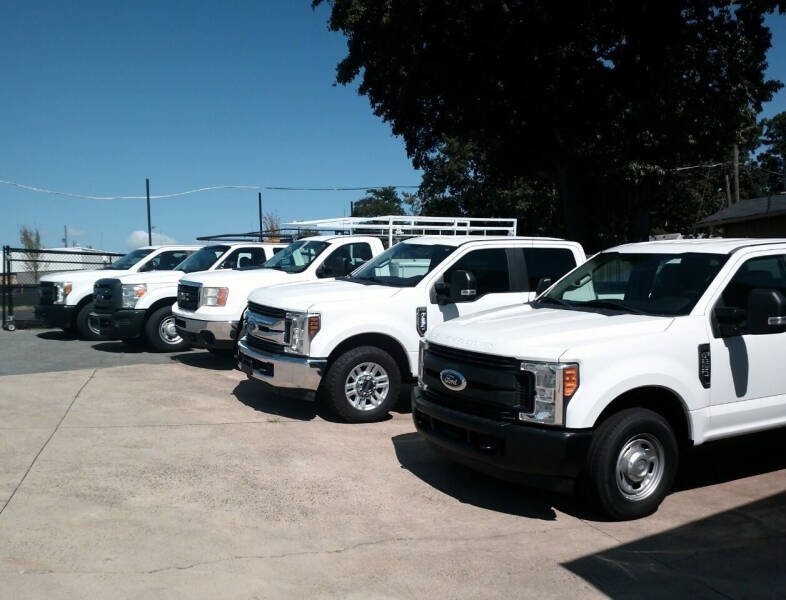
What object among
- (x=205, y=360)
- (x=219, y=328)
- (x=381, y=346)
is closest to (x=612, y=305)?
(x=381, y=346)

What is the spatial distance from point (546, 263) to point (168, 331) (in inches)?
282

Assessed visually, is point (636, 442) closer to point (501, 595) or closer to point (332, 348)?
point (501, 595)

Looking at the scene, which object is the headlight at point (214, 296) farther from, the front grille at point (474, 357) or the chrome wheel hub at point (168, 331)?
the front grille at point (474, 357)

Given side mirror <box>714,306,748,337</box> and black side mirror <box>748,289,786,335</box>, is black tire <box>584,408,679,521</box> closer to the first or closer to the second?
side mirror <box>714,306,748,337</box>

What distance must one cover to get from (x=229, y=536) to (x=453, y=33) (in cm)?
1915

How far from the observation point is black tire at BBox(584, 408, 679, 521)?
5156mm

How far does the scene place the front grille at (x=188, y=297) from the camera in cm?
1127

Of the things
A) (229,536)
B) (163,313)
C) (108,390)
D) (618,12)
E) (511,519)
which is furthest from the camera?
(618,12)

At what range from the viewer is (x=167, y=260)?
15.9m

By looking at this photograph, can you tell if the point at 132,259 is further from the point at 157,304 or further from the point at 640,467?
the point at 640,467

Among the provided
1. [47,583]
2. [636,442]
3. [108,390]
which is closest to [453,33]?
[108,390]

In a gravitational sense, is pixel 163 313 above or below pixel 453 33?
below

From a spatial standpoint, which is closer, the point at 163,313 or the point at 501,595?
the point at 501,595

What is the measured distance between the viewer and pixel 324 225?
537 inches
